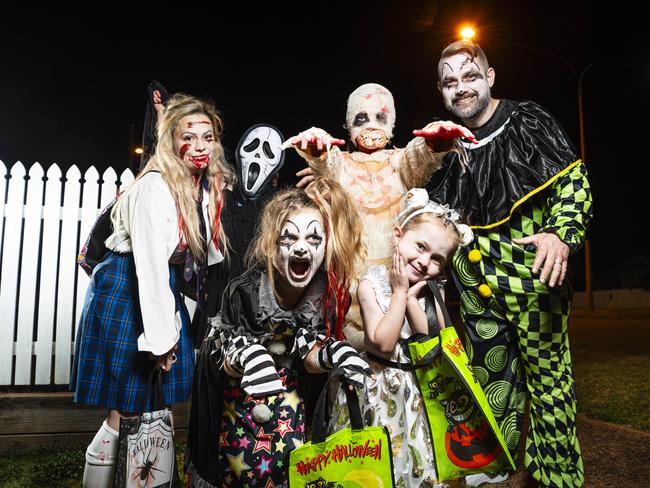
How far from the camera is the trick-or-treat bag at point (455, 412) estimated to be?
2113 millimetres

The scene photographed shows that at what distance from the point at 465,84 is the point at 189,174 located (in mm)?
1331

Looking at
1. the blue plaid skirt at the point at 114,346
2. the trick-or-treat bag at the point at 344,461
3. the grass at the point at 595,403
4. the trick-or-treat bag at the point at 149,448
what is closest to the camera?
the trick-or-treat bag at the point at 344,461

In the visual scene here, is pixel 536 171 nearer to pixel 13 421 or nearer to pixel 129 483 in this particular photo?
pixel 129 483

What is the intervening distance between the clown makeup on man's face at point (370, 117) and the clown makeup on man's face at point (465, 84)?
356 millimetres

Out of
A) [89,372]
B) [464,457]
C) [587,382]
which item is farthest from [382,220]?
[587,382]

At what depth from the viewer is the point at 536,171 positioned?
2.50 m

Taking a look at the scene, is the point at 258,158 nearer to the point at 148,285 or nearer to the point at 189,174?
the point at 189,174

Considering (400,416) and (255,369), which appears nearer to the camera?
(255,369)

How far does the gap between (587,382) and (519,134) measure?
13.9 feet

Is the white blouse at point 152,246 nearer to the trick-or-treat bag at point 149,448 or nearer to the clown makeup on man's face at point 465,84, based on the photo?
the trick-or-treat bag at point 149,448

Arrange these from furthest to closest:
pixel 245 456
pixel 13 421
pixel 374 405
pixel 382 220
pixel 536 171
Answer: pixel 13 421 < pixel 382 220 < pixel 536 171 < pixel 374 405 < pixel 245 456

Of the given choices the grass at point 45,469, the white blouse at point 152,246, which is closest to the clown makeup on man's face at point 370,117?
the white blouse at point 152,246

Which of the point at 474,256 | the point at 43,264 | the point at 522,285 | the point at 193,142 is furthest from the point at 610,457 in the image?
the point at 43,264

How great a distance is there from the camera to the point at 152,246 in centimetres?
221
